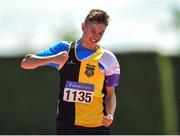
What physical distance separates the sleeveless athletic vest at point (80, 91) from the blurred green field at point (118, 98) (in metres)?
11.6

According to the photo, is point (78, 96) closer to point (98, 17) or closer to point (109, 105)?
point (109, 105)

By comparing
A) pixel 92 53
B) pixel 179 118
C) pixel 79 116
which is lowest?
pixel 179 118

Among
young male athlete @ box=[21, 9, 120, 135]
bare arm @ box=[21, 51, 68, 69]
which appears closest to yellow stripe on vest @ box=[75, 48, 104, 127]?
young male athlete @ box=[21, 9, 120, 135]

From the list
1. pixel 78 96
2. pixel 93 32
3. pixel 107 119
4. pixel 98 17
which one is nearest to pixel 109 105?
pixel 107 119

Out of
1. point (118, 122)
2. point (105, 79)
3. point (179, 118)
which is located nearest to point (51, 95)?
point (118, 122)

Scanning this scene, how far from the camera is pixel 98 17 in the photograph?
28.2 feet

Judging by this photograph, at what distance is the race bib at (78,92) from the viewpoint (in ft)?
28.4

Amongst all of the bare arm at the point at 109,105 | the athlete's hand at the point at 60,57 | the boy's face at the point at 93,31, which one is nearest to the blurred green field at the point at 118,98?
the bare arm at the point at 109,105

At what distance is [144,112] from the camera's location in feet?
67.9

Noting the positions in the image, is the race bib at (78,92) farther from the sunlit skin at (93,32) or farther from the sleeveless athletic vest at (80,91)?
the sunlit skin at (93,32)

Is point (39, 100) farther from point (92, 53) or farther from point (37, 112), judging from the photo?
point (92, 53)

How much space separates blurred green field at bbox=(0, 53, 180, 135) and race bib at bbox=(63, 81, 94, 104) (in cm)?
1164

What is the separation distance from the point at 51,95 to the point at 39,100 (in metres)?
0.35

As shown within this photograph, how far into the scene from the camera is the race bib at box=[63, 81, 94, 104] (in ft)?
28.4
